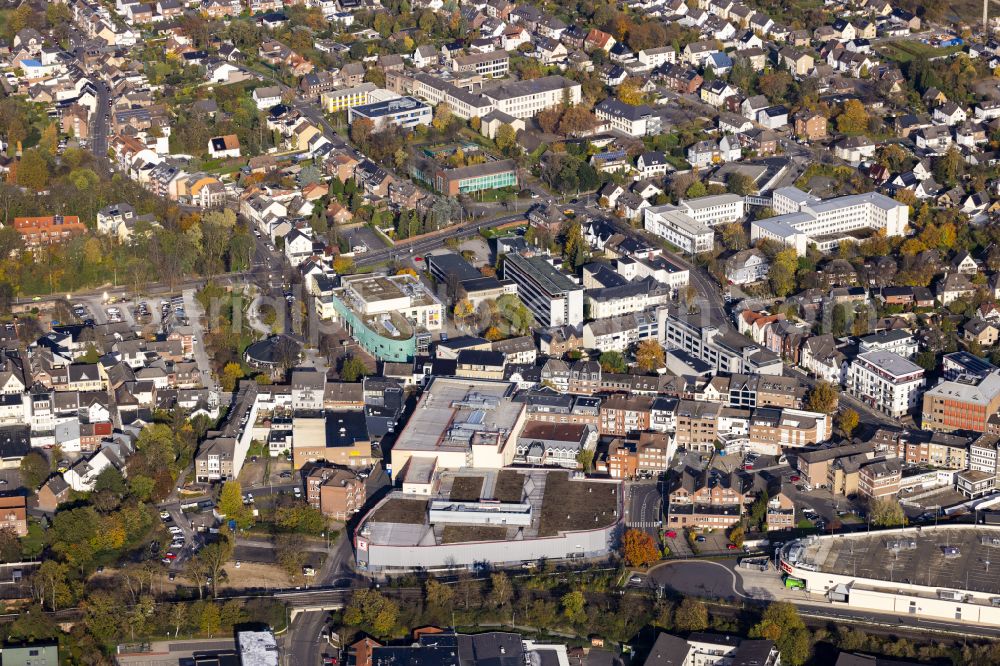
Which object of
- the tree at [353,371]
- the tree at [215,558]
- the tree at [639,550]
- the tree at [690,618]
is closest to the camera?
the tree at [690,618]

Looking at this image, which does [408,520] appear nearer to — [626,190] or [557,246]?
[557,246]

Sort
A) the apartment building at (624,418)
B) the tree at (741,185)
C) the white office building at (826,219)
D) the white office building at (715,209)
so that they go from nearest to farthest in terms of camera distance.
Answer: the apartment building at (624,418) → the white office building at (826,219) → the white office building at (715,209) → the tree at (741,185)

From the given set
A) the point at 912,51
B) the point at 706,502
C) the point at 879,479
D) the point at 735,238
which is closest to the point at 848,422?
the point at 879,479

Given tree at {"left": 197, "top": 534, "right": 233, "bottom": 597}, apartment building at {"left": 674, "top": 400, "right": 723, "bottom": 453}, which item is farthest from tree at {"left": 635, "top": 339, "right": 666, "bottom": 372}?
tree at {"left": 197, "top": 534, "right": 233, "bottom": 597}

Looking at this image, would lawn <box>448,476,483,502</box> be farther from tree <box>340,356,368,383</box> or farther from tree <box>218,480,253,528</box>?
tree <box>340,356,368,383</box>

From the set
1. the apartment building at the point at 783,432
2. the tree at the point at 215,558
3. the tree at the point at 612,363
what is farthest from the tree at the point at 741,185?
the tree at the point at 215,558

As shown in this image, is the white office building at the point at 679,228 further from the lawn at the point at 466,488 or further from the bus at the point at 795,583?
the bus at the point at 795,583
